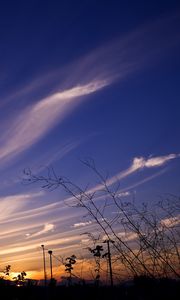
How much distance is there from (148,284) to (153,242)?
2.19 feet

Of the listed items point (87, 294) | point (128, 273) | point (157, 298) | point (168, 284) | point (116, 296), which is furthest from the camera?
point (87, 294)

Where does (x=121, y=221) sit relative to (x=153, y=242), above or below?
above

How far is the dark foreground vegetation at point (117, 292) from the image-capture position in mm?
4320

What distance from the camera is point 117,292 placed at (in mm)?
5609

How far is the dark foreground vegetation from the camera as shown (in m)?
4.32

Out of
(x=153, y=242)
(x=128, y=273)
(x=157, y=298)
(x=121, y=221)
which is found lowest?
(x=157, y=298)

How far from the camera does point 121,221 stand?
17.2ft

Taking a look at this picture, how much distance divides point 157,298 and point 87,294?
2.11m

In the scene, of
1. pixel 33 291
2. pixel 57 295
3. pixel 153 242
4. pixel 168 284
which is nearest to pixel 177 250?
pixel 153 242

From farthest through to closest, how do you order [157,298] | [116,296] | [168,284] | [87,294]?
1. [87,294]
2. [116,296]
3. [168,284]
4. [157,298]

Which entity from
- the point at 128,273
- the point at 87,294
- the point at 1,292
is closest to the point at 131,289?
the point at 128,273

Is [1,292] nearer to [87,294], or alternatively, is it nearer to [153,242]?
[87,294]

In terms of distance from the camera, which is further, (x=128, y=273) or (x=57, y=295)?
(x=57, y=295)

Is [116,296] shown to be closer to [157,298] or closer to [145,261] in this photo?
[145,261]
